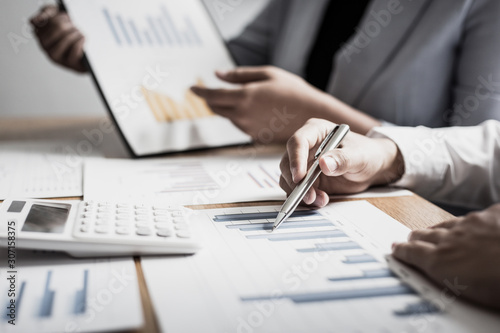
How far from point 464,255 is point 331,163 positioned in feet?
0.53

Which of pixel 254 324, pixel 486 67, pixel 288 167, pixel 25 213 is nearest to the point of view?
pixel 254 324

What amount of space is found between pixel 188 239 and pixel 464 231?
8.7 inches

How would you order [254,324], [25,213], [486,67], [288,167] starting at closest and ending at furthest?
1. [254,324]
2. [25,213]
3. [288,167]
4. [486,67]

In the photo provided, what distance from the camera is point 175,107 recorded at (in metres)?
0.77

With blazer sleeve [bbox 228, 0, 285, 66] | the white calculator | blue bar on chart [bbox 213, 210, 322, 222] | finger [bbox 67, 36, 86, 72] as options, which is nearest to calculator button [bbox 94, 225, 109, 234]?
the white calculator

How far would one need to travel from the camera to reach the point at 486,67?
2.43ft

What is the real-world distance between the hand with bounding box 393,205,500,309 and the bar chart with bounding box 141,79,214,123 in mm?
464

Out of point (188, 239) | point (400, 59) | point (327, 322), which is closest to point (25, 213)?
point (188, 239)

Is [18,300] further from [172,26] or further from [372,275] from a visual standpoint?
[172,26]

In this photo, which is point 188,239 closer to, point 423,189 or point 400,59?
point 423,189

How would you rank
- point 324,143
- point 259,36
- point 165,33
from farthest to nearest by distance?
point 259,36
point 165,33
point 324,143

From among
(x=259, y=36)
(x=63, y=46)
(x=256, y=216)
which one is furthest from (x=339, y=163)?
(x=259, y=36)

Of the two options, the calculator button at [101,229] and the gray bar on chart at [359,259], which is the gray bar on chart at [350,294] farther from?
the calculator button at [101,229]

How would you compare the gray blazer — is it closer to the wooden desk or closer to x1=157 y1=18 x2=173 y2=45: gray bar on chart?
the wooden desk
